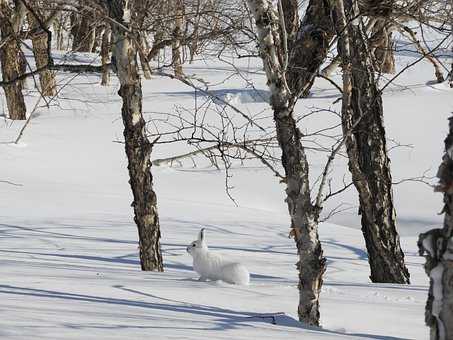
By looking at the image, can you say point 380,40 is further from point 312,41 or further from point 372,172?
point 372,172

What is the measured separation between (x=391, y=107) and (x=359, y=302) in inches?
548

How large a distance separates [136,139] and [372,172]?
207 cm

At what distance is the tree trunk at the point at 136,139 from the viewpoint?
638 cm

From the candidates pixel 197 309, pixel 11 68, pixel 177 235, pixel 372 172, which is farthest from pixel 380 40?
pixel 11 68

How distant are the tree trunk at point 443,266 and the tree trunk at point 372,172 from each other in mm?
4839

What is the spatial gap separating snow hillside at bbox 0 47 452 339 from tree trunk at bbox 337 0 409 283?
402 millimetres

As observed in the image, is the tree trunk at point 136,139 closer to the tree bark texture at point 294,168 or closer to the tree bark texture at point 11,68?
the tree bark texture at point 294,168

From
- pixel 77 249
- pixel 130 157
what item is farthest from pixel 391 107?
pixel 130 157

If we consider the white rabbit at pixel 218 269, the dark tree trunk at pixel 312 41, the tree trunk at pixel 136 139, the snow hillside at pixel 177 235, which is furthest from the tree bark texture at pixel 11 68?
the white rabbit at pixel 218 269

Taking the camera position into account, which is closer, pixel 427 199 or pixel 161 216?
pixel 161 216

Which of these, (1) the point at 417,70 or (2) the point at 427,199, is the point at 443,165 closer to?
(2) the point at 427,199

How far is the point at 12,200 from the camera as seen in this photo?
12.4 meters

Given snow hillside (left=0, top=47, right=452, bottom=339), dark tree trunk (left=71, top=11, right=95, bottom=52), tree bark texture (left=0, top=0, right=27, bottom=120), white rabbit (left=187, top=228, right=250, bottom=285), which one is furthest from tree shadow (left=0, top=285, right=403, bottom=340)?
tree bark texture (left=0, top=0, right=27, bottom=120)

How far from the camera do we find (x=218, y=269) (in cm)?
577
